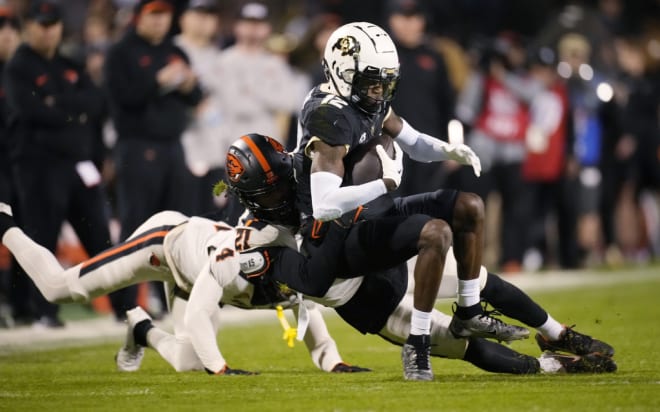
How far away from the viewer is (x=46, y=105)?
33.1ft

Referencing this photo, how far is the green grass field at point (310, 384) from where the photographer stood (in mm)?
6012

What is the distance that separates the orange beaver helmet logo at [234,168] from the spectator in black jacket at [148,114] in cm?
327

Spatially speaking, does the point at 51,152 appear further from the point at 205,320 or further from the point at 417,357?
the point at 417,357

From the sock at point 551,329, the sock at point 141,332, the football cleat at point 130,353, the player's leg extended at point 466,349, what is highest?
the sock at point 551,329

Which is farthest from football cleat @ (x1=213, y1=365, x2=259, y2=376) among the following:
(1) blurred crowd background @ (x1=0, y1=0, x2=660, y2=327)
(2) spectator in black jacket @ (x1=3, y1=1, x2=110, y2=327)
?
(2) spectator in black jacket @ (x1=3, y1=1, x2=110, y2=327)

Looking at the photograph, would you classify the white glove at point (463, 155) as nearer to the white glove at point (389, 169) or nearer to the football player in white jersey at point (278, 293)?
the white glove at point (389, 169)

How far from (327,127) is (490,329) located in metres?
1.28

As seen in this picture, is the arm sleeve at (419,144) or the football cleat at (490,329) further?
the arm sleeve at (419,144)

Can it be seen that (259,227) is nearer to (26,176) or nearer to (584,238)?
(26,176)

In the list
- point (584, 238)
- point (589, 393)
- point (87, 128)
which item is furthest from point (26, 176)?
point (584, 238)

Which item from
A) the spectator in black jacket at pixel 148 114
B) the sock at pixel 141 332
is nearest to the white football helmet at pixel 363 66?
the sock at pixel 141 332

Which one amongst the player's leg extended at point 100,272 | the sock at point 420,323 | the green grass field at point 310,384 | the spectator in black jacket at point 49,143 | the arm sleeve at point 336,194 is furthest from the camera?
the spectator in black jacket at point 49,143

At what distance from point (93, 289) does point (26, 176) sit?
2563 millimetres

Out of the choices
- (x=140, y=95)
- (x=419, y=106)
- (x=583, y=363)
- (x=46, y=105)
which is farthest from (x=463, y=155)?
(x=419, y=106)
